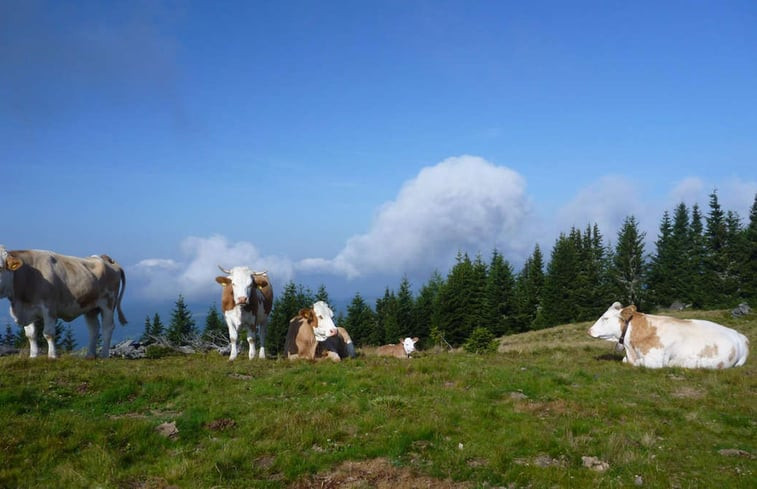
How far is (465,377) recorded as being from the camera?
1352 centimetres

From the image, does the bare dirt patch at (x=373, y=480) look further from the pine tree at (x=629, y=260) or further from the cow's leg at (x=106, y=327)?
the pine tree at (x=629, y=260)

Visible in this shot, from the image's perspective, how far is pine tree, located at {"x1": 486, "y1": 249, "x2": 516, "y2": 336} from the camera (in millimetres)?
87688

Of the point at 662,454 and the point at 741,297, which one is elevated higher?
the point at 741,297

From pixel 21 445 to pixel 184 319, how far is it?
3761 inches

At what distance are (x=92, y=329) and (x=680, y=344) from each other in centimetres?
1862

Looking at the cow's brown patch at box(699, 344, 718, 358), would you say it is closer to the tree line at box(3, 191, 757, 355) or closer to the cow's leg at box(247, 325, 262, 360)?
the cow's leg at box(247, 325, 262, 360)

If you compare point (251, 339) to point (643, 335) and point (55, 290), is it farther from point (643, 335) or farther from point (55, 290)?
point (643, 335)

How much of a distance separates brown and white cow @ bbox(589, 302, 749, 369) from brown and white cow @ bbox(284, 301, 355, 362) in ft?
31.7

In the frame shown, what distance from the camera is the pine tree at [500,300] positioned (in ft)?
288

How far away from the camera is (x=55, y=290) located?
15109 millimetres

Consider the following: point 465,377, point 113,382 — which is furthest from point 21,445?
point 465,377

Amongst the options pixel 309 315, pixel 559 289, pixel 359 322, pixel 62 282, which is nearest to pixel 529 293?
pixel 559 289

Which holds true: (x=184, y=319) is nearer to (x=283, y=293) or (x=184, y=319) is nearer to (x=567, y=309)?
(x=283, y=293)

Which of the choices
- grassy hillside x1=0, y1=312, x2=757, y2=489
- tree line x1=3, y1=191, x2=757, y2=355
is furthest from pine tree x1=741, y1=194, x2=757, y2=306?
grassy hillside x1=0, y1=312, x2=757, y2=489
